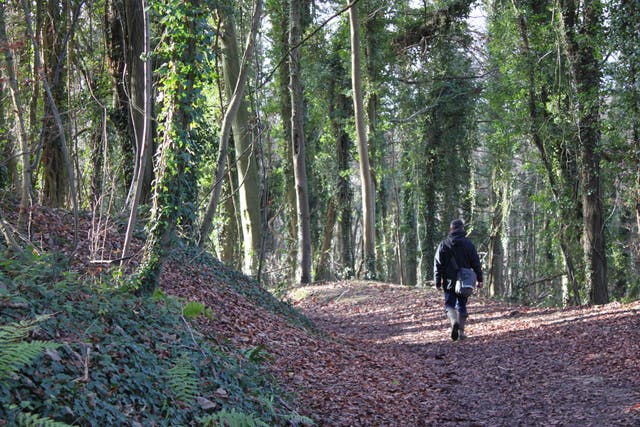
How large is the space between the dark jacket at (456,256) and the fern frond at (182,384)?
670 centimetres

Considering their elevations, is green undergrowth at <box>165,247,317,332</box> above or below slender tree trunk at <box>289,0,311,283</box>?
below

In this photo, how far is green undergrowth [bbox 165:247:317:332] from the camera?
1120 cm

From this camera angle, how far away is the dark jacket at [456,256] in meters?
10.7

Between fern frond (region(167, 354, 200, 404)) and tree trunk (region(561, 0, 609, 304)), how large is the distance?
10979mm

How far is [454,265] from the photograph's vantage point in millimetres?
10688

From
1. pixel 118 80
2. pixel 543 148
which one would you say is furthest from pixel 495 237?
pixel 118 80

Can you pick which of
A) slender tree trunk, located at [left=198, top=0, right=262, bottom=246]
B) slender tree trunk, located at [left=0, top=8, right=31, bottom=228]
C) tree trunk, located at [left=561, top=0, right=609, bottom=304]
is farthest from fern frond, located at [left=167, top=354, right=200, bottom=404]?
tree trunk, located at [left=561, top=0, right=609, bottom=304]

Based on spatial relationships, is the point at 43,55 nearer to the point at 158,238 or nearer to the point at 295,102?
the point at 158,238

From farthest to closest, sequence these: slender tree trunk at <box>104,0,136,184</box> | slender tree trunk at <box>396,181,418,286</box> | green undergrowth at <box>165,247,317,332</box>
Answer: slender tree trunk at <box>396,181,418,286</box> → slender tree trunk at <box>104,0,136,184</box> → green undergrowth at <box>165,247,317,332</box>

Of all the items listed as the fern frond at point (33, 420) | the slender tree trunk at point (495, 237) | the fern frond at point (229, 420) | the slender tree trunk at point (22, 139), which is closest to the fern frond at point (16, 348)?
the fern frond at point (33, 420)

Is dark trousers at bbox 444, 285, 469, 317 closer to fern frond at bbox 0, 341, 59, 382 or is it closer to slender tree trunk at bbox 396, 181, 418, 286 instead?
fern frond at bbox 0, 341, 59, 382

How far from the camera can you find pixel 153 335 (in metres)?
5.60

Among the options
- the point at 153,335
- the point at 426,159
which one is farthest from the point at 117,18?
the point at 426,159

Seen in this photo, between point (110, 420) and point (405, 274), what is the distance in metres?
31.4
